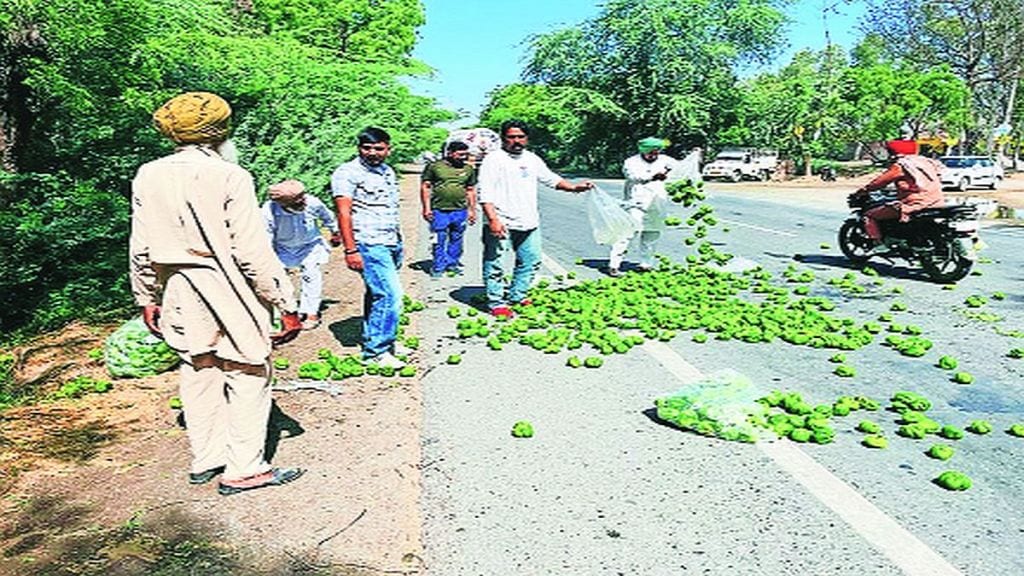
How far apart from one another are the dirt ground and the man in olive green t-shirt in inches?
195

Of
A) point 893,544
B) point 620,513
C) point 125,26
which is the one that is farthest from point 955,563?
point 125,26

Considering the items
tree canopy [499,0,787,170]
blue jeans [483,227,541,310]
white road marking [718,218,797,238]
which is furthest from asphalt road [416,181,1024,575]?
tree canopy [499,0,787,170]

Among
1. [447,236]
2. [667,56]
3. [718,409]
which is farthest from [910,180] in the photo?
[667,56]

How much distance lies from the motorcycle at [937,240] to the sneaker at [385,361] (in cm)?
710

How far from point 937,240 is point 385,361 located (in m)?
7.34

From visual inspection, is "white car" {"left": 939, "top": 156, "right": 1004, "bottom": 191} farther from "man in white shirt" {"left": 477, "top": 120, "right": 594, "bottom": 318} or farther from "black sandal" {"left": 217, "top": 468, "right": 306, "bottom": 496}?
"black sandal" {"left": 217, "top": 468, "right": 306, "bottom": 496}

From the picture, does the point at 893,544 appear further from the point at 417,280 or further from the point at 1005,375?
the point at 417,280

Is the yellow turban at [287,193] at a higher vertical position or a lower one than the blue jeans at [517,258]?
higher

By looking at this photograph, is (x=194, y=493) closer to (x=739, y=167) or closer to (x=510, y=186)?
(x=510, y=186)

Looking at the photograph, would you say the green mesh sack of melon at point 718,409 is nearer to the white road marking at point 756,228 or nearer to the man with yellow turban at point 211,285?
the man with yellow turban at point 211,285

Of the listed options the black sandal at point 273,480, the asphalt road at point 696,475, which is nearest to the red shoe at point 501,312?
the asphalt road at point 696,475

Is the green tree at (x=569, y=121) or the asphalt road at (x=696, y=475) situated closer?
the asphalt road at (x=696, y=475)

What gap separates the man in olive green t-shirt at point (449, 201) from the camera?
1073 centimetres

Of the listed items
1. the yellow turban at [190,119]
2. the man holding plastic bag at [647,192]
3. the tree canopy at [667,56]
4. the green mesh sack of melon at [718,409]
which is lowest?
the green mesh sack of melon at [718,409]
